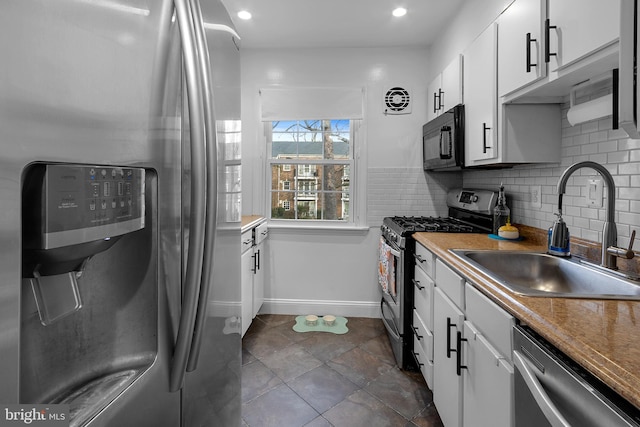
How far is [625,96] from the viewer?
0.82 meters

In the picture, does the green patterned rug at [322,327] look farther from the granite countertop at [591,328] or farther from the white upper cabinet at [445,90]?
the white upper cabinet at [445,90]

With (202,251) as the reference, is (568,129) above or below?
above

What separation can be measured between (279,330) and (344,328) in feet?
1.83

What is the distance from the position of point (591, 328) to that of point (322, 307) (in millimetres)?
2607

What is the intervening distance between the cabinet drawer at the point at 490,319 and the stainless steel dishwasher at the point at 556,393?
0.06m

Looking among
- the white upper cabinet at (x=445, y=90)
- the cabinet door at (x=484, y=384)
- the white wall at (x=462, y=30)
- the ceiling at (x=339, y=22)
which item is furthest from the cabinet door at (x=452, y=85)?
the cabinet door at (x=484, y=384)

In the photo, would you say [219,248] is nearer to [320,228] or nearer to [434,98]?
[320,228]

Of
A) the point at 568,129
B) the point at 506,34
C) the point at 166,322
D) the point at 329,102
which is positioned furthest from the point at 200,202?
the point at 329,102

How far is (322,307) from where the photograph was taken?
3.29m

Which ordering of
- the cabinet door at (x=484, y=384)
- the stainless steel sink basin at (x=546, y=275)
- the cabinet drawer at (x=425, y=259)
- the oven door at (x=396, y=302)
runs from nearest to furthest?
1. the cabinet door at (x=484, y=384)
2. the stainless steel sink basin at (x=546, y=275)
3. the cabinet drawer at (x=425, y=259)
4. the oven door at (x=396, y=302)

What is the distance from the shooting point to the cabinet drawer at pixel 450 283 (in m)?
1.47

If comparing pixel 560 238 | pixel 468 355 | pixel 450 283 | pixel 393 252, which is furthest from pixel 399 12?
pixel 468 355

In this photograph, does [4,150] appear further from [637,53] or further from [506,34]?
[506,34]

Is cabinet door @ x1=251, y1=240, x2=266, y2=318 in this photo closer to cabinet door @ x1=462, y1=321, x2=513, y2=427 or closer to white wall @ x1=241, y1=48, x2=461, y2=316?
white wall @ x1=241, y1=48, x2=461, y2=316
